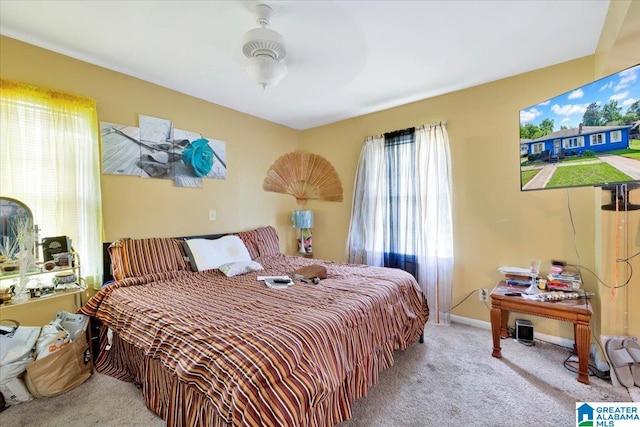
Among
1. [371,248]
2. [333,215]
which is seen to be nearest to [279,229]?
[333,215]

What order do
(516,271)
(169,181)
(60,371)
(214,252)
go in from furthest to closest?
(169,181) → (214,252) → (516,271) → (60,371)

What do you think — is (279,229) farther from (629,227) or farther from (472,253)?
(629,227)

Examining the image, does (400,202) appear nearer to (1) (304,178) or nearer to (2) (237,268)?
(1) (304,178)

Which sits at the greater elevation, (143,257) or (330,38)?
(330,38)

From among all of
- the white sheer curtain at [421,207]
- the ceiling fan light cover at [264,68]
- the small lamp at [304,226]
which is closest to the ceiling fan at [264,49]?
the ceiling fan light cover at [264,68]

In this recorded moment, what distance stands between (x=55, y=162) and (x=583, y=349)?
406 centimetres

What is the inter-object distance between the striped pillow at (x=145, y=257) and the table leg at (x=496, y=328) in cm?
269

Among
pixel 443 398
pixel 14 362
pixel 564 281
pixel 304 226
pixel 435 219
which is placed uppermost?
pixel 435 219

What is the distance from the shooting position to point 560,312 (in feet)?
6.22

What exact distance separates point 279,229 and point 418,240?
194cm

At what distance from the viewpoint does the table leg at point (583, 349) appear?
1.80m

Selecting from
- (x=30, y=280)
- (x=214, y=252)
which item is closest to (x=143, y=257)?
(x=214, y=252)

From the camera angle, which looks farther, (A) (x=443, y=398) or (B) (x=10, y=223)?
(B) (x=10, y=223)

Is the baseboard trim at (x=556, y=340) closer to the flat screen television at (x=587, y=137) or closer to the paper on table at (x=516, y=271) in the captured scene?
the paper on table at (x=516, y=271)
